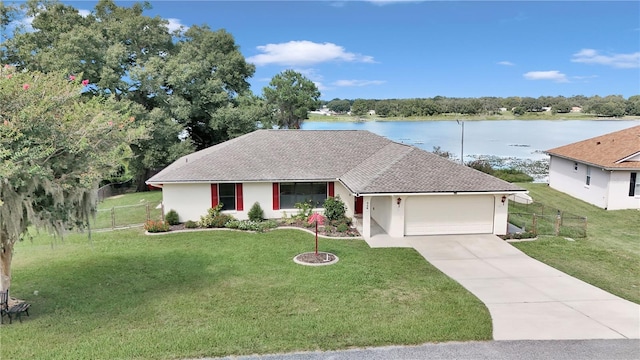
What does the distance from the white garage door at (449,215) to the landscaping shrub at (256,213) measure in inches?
255

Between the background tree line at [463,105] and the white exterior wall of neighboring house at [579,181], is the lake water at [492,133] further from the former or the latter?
the white exterior wall of neighboring house at [579,181]

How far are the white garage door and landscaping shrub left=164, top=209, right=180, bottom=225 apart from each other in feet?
32.7

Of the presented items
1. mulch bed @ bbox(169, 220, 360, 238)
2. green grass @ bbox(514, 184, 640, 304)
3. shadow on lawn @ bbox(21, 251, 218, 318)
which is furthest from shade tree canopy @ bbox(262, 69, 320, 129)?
shadow on lawn @ bbox(21, 251, 218, 318)

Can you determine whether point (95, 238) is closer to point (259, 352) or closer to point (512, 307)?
point (259, 352)

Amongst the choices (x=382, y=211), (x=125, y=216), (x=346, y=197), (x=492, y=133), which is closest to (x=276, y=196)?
(x=346, y=197)

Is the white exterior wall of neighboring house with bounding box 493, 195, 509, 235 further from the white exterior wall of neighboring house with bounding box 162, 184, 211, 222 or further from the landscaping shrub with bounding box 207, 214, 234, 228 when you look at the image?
the white exterior wall of neighboring house with bounding box 162, 184, 211, 222

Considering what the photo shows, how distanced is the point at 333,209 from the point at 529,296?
9160 mm

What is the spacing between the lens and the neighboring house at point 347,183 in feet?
54.3

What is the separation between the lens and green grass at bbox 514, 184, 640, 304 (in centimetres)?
1213

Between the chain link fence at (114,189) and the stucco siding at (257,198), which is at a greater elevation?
the stucco siding at (257,198)

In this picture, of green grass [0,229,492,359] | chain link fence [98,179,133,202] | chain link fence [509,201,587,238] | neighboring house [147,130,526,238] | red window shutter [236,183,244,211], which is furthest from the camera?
chain link fence [98,179,133,202]

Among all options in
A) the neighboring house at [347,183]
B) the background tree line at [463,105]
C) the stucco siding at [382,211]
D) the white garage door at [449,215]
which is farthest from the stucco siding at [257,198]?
the background tree line at [463,105]

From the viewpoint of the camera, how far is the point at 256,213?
1900 cm

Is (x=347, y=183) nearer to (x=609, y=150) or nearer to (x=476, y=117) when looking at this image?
(x=609, y=150)
